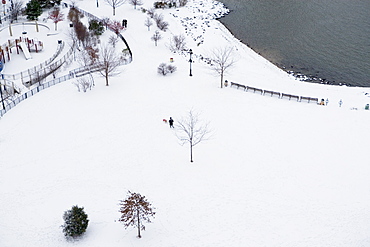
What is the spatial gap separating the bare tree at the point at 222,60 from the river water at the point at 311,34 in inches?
244

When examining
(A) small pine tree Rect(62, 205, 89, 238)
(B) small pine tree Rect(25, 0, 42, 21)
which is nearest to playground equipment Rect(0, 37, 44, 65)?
(B) small pine tree Rect(25, 0, 42, 21)

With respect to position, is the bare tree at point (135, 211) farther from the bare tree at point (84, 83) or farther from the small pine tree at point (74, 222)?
the bare tree at point (84, 83)

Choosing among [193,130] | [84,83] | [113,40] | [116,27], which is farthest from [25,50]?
[193,130]

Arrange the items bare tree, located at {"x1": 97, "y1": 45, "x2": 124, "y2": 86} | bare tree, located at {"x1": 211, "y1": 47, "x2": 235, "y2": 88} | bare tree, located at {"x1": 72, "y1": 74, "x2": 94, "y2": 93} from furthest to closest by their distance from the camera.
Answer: bare tree, located at {"x1": 211, "y1": 47, "x2": 235, "y2": 88}
bare tree, located at {"x1": 97, "y1": 45, "x2": 124, "y2": 86}
bare tree, located at {"x1": 72, "y1": 74, "x2": 94, "y2": 93}

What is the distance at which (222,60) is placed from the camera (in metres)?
49.5

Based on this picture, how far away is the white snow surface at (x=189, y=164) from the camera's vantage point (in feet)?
103

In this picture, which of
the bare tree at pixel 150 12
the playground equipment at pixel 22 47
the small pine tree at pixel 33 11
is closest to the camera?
the playground equipment at pixel 22 47

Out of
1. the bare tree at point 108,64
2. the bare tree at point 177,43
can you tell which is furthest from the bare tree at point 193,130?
the bare tree at point 177,43

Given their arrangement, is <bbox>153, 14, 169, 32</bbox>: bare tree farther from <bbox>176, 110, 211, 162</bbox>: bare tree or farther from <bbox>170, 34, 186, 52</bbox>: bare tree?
<bbox>176, 110, 211, 162</bbox>: bare tree

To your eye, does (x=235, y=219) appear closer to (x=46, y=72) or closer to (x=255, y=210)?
(x=255, y=210)

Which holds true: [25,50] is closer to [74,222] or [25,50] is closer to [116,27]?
[116,27]

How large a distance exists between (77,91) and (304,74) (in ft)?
85.9

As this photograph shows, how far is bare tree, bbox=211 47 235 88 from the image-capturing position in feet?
164

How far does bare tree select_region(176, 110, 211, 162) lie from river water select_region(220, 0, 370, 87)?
19.7 meters
